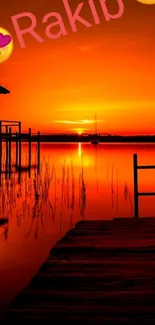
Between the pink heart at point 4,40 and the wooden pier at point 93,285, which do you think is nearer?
the wooden pier at point 93,285

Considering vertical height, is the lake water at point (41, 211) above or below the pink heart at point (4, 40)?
below

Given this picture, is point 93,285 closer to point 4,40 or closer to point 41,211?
point 4,40

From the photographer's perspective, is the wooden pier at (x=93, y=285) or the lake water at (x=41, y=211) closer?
the wooden pier at (x=93, y=285)

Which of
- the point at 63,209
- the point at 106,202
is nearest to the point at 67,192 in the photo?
the point at 106,202

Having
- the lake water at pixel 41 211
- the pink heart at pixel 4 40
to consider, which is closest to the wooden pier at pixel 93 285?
the lake water at pixel 41 211

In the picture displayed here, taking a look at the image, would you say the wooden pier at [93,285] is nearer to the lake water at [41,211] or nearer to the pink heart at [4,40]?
the lake water at [41,211]

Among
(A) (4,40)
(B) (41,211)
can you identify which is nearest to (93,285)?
(A) (4,40)

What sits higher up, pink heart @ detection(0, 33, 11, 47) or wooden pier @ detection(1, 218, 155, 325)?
pink heart @ detection(0, 33, 11, 47)

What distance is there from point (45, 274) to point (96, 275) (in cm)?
56

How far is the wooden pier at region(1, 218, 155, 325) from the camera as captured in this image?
3598mm

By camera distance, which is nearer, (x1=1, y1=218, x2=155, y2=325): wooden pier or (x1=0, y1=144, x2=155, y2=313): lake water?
(x1=1, y1=218, x2=155, y2=325): wooden pier

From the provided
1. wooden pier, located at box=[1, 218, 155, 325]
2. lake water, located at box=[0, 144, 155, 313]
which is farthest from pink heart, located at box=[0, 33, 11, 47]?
lake water, located at box=[0, 144, 155, 313]

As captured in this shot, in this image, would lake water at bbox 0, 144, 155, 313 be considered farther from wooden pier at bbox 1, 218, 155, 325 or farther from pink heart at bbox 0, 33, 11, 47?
pink heart at bbox 0, 33, 11, 47

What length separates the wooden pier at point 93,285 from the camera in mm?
3598
